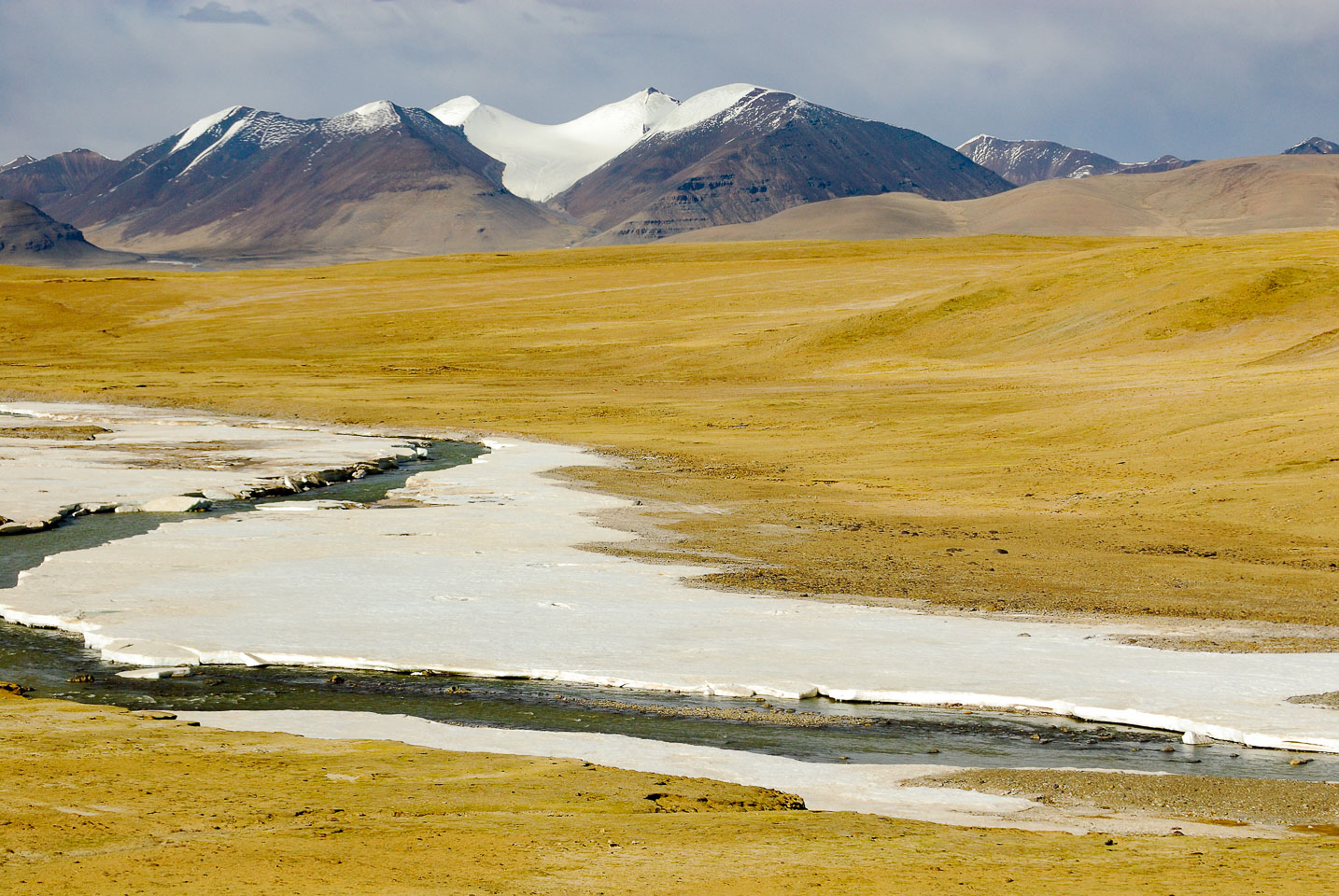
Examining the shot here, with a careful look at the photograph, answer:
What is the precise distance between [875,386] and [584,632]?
34846 mm

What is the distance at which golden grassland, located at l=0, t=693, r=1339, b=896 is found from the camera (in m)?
7.09

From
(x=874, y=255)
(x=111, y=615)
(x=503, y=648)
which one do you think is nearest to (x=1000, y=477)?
(x=503, y=648)

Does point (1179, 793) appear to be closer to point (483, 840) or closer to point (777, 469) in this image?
point (483, 840)

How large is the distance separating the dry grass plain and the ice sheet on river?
6.65 ft

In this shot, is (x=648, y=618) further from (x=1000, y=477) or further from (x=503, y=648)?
(x=1000, y=477)

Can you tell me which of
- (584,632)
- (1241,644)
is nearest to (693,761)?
(584,632)

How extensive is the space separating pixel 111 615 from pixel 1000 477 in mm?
19695

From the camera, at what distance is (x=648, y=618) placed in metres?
16.2

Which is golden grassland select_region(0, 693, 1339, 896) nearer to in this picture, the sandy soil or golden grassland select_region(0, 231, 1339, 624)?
the sandy soil

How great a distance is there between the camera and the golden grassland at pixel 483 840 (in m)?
7.09

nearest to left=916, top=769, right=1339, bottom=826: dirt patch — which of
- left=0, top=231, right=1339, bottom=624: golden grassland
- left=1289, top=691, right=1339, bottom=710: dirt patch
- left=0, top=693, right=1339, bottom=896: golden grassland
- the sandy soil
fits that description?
the sandy soil

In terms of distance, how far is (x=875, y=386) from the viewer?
1929 inches

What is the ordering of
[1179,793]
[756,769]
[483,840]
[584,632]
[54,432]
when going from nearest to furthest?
[483,840] → [1179,793] → [756,769] → [584,632] → [54,432]

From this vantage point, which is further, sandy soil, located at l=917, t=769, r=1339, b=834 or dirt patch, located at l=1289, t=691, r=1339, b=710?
dirt patch, located at l=1289, t=691, r=1339, b=710
